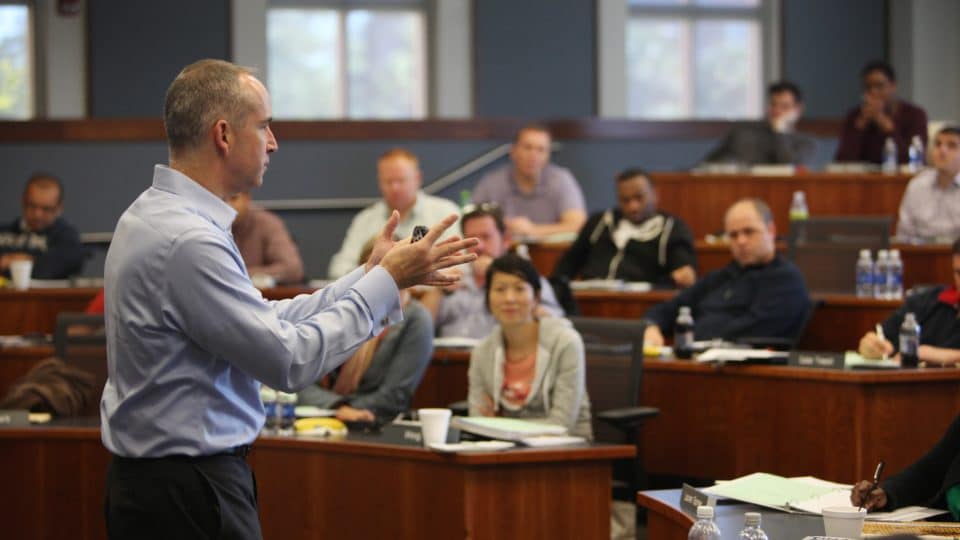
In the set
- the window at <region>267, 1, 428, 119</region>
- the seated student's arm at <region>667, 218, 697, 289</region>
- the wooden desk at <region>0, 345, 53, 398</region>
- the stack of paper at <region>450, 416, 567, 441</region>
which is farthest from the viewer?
the window at <region>267, 1, 428, 119</region>

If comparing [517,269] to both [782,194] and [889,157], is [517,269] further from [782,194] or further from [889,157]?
[889,157]

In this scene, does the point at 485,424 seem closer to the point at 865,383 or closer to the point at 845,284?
the point at 865,383

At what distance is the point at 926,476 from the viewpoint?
126 inches

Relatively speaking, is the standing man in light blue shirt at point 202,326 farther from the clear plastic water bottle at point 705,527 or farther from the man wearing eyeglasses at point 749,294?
the man wearing eyeglasses at point 749,294

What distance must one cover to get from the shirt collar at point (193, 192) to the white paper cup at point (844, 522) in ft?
4.09

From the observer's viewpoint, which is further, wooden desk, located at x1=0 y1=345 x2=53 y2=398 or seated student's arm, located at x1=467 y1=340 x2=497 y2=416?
wooden desk, located at x1=0 y1=345 x2=53 y2=398

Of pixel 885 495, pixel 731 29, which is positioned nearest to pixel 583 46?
pixel 731 29

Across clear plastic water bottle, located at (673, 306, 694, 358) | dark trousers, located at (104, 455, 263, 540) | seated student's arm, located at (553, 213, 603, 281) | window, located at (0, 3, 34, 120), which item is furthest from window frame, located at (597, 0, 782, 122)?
dark trousers, located at (104, 455, 263, 540)

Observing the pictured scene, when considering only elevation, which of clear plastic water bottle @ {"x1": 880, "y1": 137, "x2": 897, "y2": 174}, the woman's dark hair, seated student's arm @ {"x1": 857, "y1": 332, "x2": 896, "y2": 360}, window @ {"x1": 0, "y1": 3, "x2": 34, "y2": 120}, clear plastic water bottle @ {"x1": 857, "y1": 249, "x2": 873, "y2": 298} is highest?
window @ {"x1": 0, "y1": 3, "x2": 34, "y2": 120}

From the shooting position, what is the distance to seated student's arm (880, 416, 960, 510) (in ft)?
10.4

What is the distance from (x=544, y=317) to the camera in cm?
525

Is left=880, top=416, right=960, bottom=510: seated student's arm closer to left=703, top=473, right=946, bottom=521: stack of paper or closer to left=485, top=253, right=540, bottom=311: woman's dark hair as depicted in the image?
left=703, top=473, right=946, bottom=521: stack of paper

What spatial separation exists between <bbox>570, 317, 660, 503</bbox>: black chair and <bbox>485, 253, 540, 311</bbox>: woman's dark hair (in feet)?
1.20

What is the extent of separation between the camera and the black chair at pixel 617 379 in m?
5.34
